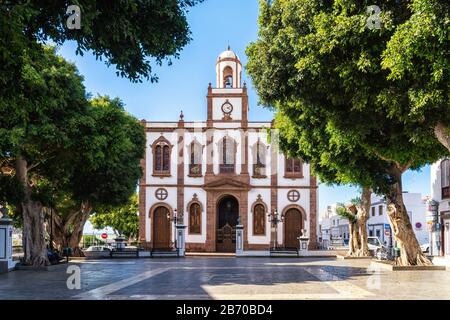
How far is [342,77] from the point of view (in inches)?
521

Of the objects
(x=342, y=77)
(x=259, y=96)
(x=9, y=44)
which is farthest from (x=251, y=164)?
(x=9, y=44)

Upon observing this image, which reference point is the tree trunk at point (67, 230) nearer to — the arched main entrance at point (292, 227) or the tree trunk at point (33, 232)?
the tree trunk at point (33, 232)

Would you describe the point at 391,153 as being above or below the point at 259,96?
below

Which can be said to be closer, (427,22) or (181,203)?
(427,22)

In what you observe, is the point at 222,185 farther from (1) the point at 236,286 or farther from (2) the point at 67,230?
(1) the point at 236,286

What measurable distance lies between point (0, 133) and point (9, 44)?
385 inches

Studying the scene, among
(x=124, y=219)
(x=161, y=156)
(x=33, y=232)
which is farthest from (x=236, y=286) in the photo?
(x=124, y=219)

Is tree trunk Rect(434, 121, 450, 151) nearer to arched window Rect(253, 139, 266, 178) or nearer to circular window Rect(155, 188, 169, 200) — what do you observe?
arched window Rect(253, 139, 266, 178)

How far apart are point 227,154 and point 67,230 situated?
45.6 feet

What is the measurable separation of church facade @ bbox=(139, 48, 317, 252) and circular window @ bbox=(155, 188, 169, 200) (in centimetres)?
8

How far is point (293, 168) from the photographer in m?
42.1

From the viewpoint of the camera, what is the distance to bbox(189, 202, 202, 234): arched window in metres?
41.7

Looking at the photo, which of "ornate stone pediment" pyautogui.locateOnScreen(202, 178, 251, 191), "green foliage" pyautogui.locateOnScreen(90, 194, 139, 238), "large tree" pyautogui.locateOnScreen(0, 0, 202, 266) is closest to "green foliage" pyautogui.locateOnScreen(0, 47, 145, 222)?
"large tree" pyautogui.locateOnScreen(0, 0, 202, 266)

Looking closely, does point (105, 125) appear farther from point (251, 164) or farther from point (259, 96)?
point (251, 164)
